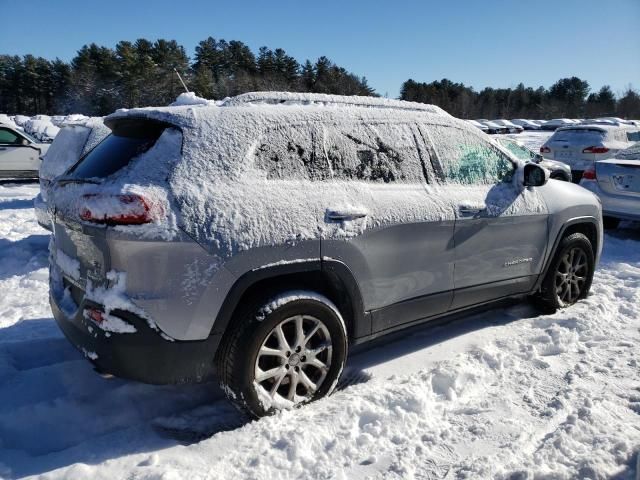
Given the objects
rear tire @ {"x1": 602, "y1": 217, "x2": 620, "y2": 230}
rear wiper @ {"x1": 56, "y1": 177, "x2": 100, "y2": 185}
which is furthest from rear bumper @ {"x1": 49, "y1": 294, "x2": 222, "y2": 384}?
rear tire @ {"x1": 602, "y1": 217, "x2": 620, "y2": 230}

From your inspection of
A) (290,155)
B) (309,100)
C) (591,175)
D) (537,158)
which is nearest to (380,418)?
(290,155)

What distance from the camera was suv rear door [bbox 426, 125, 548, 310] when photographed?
3643 mm

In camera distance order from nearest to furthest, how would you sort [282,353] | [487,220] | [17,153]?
1. [282,353]
2. [487,220]
3. [17,153]

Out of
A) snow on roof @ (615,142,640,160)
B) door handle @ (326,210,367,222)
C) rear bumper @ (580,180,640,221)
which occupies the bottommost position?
rear bumper @ (580,180,640,221)

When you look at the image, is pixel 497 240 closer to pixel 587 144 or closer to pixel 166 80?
pixel 587 144

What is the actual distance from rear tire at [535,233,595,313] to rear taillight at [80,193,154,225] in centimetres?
363

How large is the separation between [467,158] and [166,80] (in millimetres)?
59005

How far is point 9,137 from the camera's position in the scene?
1327 centimetres

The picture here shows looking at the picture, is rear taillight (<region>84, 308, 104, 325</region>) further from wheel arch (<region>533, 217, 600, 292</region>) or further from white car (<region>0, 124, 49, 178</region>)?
white car (<region>0, 124, 49, 178</region>)

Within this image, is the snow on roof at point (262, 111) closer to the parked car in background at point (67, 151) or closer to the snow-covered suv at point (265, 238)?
the snow-covered suv at point (265, 238)

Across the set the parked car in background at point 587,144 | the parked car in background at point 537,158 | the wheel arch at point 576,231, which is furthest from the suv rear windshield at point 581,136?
the wheel arch at point 576,231

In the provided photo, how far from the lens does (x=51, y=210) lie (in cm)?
308

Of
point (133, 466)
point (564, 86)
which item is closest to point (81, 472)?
point (133, 466)

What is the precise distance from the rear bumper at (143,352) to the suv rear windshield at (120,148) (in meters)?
0.78
